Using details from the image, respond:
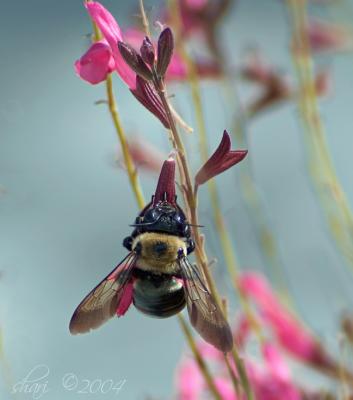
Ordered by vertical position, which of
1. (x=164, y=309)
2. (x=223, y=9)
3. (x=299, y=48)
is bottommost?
(x=164, y=309)

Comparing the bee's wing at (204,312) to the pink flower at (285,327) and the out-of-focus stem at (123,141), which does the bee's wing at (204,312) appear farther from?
the pink flower at (285,327)

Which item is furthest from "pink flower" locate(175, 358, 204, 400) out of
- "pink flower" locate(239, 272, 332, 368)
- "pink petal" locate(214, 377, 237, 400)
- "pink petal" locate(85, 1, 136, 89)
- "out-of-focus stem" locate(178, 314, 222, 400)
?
"pink petal" locate(85, 1, 136, 89)

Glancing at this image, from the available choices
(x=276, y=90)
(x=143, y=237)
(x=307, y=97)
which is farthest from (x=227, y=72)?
(x=143, y=237)

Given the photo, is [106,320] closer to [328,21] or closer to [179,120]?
[179,120]

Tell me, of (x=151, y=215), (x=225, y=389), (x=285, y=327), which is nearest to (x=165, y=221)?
(x=151, y=215)

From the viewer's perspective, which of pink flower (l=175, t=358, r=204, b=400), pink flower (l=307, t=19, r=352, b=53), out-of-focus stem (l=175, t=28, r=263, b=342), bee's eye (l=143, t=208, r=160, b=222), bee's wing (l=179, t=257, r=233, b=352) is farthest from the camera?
pink flower (l=307, t=19, r=352, b=53)

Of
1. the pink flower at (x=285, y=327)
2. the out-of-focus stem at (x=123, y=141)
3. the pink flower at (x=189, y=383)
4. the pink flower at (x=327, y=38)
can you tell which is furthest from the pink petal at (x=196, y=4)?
the out-of-focus stem at (x=123, y=141)

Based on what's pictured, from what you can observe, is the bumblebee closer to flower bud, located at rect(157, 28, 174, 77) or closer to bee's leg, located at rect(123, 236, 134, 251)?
bee's leg, located at rect(123, 236, 134, 251)
